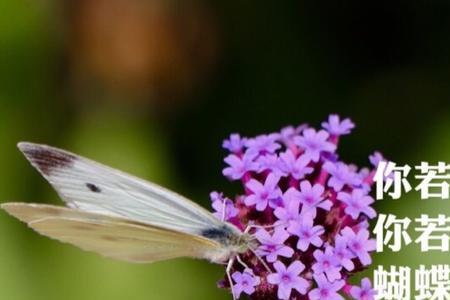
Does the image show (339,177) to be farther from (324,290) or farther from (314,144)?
(324,290)

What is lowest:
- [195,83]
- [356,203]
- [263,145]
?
[356,203]

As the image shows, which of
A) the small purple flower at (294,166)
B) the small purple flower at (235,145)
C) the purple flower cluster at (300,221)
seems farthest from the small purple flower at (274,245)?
the small purple flower at (235,145)

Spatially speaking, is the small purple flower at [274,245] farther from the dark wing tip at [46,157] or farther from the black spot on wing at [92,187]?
the dark wing tip at [46,157]

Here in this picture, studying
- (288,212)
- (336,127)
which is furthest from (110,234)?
(336,127)

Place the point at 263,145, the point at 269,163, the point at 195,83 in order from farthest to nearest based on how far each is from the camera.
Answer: the point at 195,83 → the point at 263,145 → the point at 269,163

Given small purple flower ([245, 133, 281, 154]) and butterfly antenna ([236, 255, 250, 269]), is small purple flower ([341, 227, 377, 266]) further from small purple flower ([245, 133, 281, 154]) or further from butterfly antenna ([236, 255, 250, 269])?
small purple flower ([245, 133, 281, 154])
